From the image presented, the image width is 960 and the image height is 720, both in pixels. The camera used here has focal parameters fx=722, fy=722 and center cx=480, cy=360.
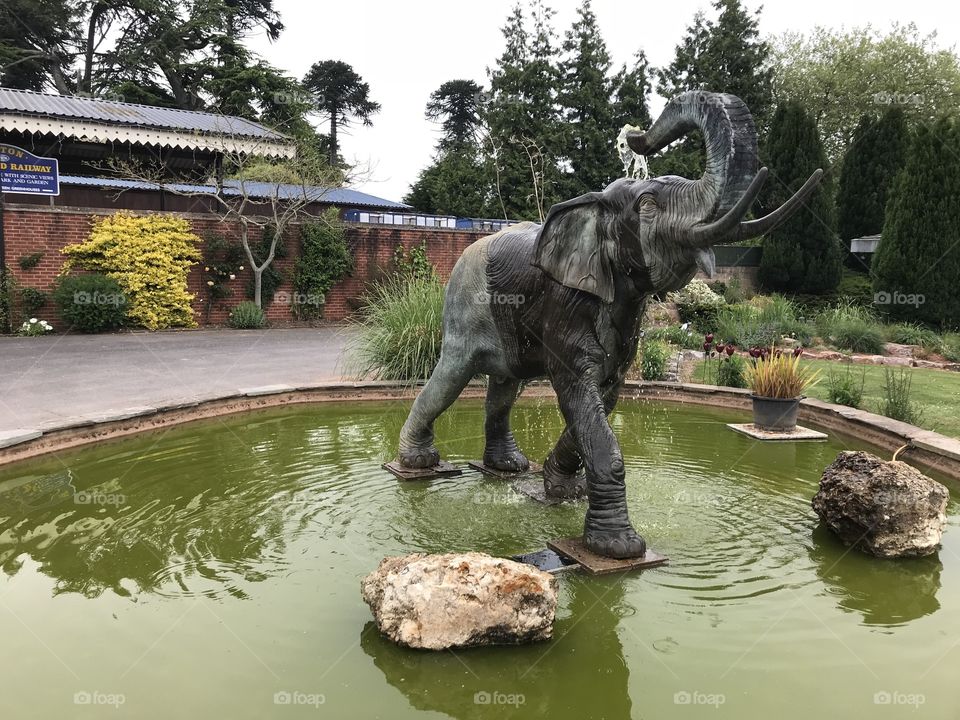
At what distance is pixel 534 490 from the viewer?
452cm

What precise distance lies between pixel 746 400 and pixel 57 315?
41.8 feet

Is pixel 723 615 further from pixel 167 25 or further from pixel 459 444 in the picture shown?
pixel 167 25

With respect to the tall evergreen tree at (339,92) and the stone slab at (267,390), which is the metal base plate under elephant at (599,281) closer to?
the stone slab at (267,390)

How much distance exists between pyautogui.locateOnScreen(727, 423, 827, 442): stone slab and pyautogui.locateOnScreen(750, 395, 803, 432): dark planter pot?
0.07 meters

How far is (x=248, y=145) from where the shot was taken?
17016mm

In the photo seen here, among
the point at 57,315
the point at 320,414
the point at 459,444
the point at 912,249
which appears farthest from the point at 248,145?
the point at 912,249

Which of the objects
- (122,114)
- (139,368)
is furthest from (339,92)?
(139,368)

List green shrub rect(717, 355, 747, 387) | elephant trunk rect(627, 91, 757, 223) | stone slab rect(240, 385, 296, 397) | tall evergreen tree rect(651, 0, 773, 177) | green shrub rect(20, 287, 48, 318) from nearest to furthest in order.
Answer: elephant trunk rect(627, 91, 757, 223), stone slab rect(240, 385, 296, 397), green shrub rect(717, 355, 747, 387), green shrub rect(20, 287, 48, 318), tall evergreen tree rect(651, 0, 773, 177)

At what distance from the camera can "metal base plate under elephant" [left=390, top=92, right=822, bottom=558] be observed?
9.16 ft
